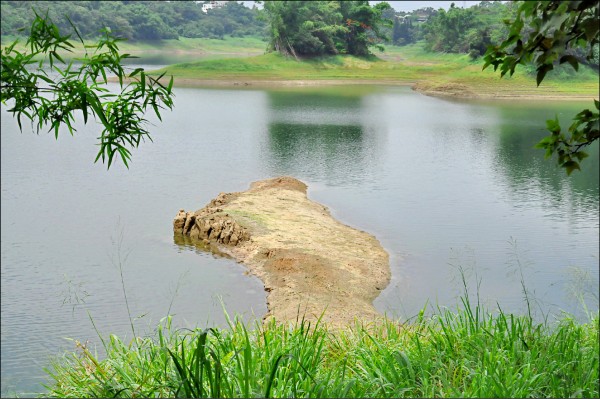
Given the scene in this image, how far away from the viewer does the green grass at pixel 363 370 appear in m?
5.16

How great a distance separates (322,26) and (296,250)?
54931 millimetres

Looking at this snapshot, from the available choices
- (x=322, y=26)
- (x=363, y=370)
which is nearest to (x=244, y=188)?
(x=363, y=370)

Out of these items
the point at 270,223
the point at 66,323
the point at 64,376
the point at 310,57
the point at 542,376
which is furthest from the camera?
the point at 310,57

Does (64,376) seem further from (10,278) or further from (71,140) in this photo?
(71,140)

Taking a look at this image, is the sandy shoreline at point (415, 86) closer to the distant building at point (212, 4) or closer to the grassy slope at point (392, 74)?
the grassy slope at point (392, 74)

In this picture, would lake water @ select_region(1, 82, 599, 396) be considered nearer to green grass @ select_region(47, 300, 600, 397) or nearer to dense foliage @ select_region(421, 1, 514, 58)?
green grass @ select_region(47, 300, 600, 397)

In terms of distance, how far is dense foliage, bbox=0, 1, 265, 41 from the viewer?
7450cm

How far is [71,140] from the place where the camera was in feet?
89.9

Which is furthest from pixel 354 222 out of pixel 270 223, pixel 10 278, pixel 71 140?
pixel 71 140

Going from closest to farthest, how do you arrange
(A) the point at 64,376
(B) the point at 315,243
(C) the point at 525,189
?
(A) the point at 64,376 → (B) the point at 315,243 → (C) the point at 525,189

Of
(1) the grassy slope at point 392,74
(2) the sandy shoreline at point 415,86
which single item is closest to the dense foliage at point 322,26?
(1) the grassy slope at point 392,74

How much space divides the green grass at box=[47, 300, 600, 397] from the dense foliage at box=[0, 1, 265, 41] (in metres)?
51.7

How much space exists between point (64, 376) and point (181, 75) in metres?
50.2

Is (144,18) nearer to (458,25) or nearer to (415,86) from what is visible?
(458,25)
